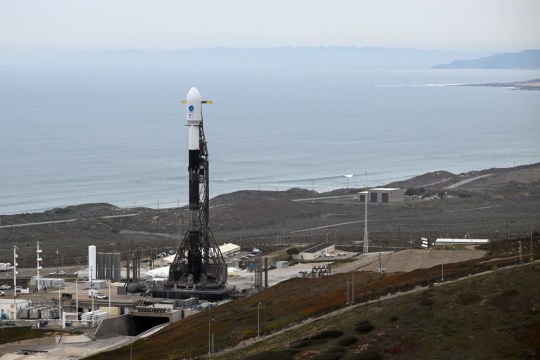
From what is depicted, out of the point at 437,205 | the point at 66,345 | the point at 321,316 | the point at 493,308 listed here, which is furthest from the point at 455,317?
the point at 437,205

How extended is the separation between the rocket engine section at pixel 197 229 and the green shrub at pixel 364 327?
25643 millimetres

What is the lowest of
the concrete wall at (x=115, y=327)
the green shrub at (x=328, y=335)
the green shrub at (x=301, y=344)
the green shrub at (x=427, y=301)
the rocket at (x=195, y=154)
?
the concrete wall at (x=115, y=327)

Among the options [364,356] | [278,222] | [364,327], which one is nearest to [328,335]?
[364,327]

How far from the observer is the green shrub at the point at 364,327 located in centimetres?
5241

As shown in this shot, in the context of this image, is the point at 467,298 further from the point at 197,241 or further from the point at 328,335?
the point at 197,241

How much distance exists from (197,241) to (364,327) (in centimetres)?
2754

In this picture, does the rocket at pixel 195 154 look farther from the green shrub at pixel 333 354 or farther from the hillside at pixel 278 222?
the green shrub at pixel 333 354

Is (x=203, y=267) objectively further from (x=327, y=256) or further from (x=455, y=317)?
(x=455, y=317)

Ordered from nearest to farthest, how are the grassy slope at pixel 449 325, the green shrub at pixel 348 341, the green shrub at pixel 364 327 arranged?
the grassy slope at pixel 449 325, the green shrub at pixel 348 341, the green shrub at pixel 364 327

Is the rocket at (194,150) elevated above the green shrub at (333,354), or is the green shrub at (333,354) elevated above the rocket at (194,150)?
the rocket at (194,150)

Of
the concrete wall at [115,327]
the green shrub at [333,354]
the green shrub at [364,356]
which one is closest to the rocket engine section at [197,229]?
the concrete wall at [115,327]

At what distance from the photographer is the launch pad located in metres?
78.5

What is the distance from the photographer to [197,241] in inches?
3103

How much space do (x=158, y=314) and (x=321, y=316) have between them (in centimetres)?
1551
